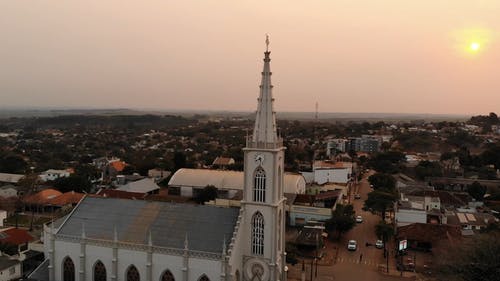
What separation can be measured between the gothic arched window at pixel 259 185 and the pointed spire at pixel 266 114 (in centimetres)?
186

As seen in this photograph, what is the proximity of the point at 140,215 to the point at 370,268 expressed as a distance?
23689 millimetres

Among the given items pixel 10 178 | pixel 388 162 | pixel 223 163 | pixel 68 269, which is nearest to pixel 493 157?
pixel 388 162

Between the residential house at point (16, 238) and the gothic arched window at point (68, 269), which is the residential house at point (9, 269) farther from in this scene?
the gothic arched window at point (68, 269)

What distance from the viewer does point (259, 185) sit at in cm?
2998

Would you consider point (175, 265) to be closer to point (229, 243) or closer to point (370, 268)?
point (229, 243)

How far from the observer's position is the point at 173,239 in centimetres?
2995

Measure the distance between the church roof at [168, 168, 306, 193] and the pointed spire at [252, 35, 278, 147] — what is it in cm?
4206

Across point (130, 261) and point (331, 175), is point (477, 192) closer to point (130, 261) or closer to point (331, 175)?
point (331, 175)

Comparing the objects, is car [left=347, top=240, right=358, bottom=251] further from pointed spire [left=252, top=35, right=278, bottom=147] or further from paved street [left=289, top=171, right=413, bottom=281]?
pointed spire [left=252, top=35, right=278, bottom=147]

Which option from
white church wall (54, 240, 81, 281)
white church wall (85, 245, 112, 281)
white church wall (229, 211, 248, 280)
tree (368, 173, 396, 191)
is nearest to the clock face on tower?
white church wall (229, 211, 248, 280)

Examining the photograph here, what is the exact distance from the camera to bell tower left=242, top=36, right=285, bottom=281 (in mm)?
29562

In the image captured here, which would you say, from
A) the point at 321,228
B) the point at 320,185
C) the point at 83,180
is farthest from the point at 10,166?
the point at 321,228

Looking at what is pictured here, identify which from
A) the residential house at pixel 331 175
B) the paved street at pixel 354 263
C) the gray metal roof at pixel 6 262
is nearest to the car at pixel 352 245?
the paved street at pixel 354 263

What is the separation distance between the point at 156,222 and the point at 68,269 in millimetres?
7450
